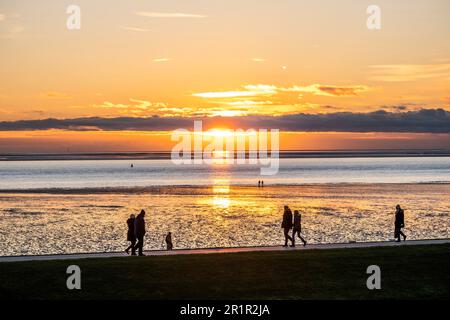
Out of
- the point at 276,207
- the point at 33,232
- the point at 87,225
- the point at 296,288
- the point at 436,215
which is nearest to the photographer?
the point at 296,288

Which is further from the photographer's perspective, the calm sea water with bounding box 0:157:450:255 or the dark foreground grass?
the calm sea water with bounding box 0:157:450:255

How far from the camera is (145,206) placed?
67688 millimetres

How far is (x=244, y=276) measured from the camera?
779 inches

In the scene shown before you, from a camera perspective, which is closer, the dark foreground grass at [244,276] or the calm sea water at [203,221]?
the dark foreground grass at [244,276]

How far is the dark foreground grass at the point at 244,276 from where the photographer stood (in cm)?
1773

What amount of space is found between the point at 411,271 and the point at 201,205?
50.1 metres

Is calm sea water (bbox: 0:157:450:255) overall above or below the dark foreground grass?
below

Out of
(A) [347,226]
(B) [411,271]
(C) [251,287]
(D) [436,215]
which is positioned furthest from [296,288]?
(D) [436,215]

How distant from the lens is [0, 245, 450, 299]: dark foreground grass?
58.2 ft

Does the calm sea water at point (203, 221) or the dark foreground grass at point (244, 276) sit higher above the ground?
the dark foreground grass at point (244, 276)

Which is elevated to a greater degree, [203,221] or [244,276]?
[244,276]

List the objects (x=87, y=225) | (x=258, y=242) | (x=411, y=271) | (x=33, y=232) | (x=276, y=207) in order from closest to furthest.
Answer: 1. (x=411, y=271)
2. (x=258, y=242)
3. (x=33, y=232)
4. (x=87, y=225)
5. (x=276, y=207)

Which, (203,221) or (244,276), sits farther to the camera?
(203,221)
